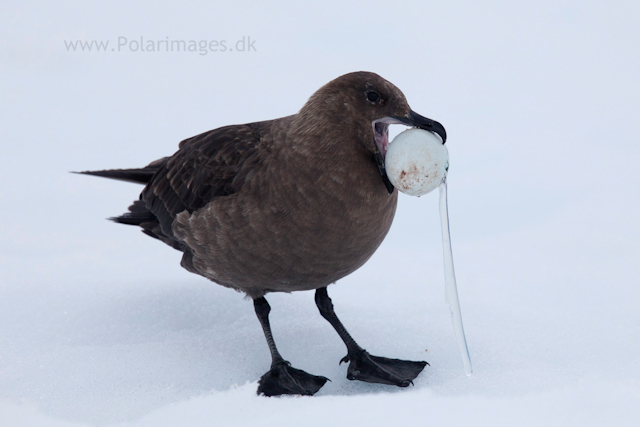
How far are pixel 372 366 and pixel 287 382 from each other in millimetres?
440

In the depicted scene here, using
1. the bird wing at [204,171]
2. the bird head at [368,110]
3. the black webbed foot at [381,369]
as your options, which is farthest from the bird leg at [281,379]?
the bird head at [368,110]

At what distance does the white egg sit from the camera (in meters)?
2.70

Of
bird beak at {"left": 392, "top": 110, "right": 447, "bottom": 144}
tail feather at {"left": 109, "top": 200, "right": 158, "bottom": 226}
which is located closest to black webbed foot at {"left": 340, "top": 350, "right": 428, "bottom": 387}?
bird beak at {"left": 392, "top": 110, "right": 447, "bottom": 144}

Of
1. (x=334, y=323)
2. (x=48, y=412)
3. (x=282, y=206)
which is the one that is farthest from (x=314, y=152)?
(x=48, y=412)

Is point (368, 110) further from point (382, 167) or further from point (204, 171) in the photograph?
point (204, 171)

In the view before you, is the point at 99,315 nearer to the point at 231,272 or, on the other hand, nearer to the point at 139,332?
the point at 139,332

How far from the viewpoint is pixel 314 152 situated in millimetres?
2896

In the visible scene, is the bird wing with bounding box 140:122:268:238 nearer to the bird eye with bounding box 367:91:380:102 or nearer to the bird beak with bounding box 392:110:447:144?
the bird eye with bounding box 367:91:380:102

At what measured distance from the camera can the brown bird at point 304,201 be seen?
2.86m

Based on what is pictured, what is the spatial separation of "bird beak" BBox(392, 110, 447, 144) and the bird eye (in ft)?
0.41

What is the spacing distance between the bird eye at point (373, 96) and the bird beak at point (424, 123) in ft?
0.41

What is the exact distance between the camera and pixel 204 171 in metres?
3.27

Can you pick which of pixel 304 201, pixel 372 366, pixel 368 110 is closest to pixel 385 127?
pixel 368 110

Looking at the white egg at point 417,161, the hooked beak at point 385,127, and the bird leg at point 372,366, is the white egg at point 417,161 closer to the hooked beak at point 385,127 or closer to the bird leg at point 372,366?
the hooked beak at point 385,127
